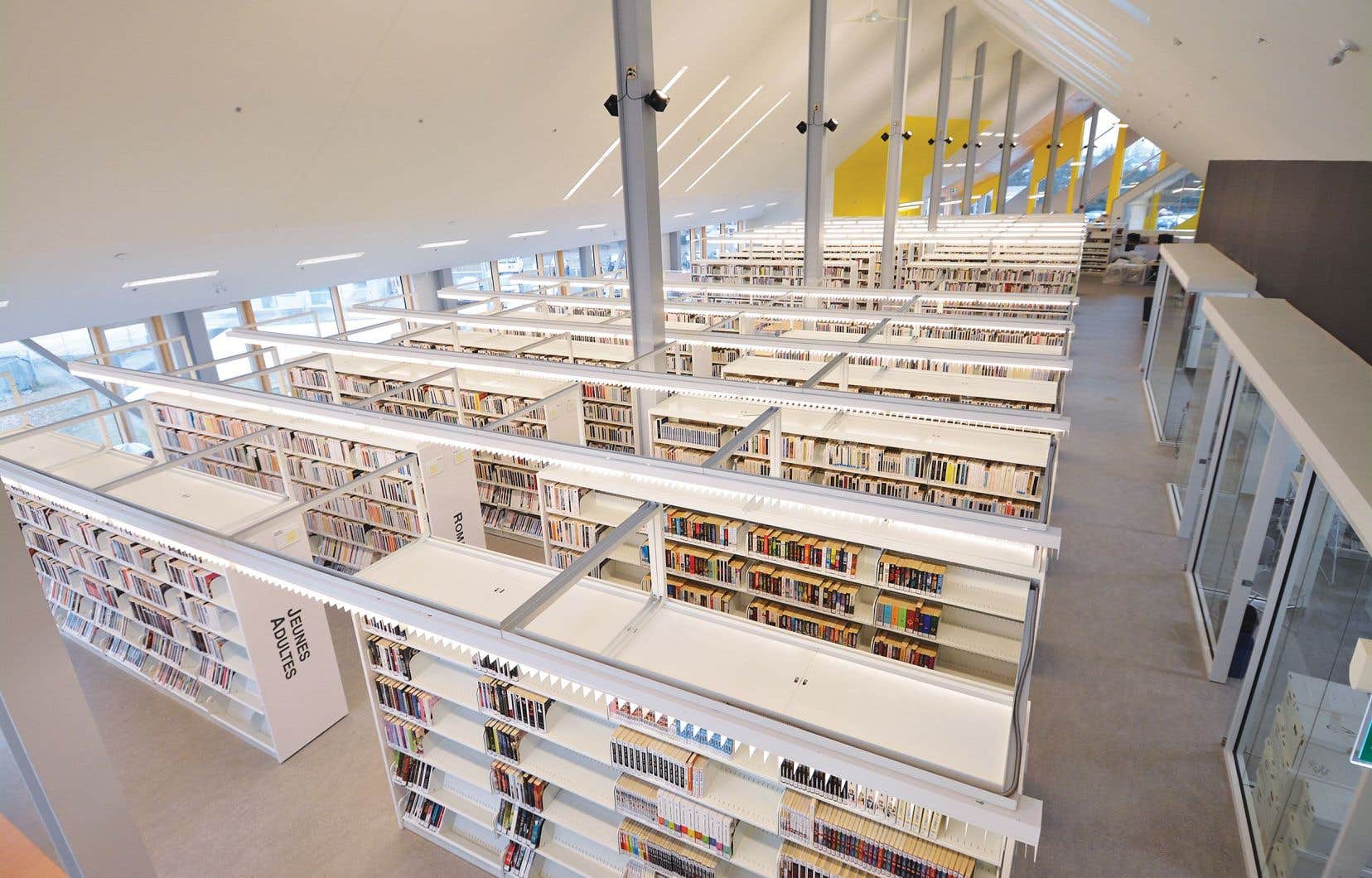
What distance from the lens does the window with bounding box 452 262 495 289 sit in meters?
14.8

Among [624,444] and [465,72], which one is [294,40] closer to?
[465,72]

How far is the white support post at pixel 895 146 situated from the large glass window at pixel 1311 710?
890 cm

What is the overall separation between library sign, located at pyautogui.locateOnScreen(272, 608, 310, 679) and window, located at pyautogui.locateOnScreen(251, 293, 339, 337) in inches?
305

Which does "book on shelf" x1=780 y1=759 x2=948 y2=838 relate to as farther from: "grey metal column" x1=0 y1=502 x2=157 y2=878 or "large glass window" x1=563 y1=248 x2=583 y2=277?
"large glass window" x1=563 y1=248 x2=583 y2=277

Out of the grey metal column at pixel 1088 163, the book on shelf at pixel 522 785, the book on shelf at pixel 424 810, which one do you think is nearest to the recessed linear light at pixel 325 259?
the book on shelf at pixel 424 810

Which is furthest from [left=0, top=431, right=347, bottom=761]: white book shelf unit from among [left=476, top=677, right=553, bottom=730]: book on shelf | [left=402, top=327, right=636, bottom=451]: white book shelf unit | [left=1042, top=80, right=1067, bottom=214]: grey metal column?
[left=1042, top=80, right=1067, bottom=214]: grey metal column

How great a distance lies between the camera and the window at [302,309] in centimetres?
1157

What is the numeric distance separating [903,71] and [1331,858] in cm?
1277

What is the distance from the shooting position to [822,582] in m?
5.18

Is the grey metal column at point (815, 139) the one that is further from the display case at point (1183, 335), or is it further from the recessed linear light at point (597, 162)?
the display case at point (1183, 335)

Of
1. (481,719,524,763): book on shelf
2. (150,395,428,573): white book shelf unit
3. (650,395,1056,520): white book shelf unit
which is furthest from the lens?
(150,395,428,573): white book shelf unit

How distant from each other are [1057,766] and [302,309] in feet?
41.9

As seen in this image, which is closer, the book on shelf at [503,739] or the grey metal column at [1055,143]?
the book on shelf at [503,739]

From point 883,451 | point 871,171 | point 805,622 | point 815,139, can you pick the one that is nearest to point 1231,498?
point 883,451
